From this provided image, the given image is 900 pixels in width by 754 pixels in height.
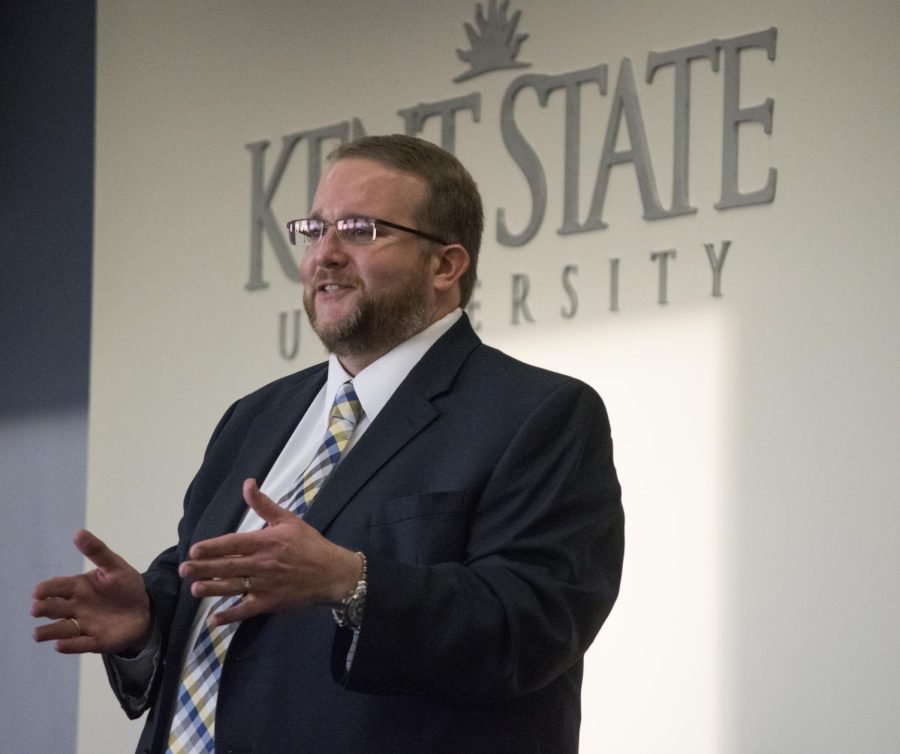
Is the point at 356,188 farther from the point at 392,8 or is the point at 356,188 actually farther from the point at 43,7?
the point at 43,7

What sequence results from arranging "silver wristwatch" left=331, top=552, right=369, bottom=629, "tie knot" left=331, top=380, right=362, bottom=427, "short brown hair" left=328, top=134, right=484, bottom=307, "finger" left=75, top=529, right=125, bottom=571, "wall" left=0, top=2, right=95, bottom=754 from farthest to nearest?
"wall" left=0, top=2, right=95, bottom=754, "short brown hair" left=328, top=134, right=484, bottom=307, "tie knot" left=331, top=380, right=362, bottom=427, "finger" left=75, top=529, right=125, bottom=571, "silver wristwatch" left=331, top=552, right=369, bottom=629

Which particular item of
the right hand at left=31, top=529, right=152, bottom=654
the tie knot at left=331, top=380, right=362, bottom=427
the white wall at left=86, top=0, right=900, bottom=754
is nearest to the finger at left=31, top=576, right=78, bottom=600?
the right hand at left=31, top=529, right=152, bottom=654

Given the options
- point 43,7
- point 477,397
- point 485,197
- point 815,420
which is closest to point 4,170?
point 43,7

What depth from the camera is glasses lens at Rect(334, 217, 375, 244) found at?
210cm

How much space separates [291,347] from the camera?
4156 millimetres

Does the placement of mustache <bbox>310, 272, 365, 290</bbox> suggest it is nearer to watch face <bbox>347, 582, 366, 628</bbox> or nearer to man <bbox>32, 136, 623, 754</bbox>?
man <bbox>32, 136, 623, 754</bbox>

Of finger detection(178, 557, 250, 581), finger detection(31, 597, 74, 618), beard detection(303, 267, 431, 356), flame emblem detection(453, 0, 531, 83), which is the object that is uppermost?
flame emblem detection(453, 0, 531, 83)

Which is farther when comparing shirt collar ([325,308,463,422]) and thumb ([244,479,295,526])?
shirt collar ([325,308,463,422])

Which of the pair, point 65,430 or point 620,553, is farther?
point 65,430

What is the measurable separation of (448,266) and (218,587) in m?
0.77

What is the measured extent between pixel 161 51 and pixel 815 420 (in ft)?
8.14

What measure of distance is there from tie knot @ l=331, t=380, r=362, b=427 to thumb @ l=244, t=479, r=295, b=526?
43cm

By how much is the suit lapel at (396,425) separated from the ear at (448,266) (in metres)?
0.10

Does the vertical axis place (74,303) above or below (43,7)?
below
